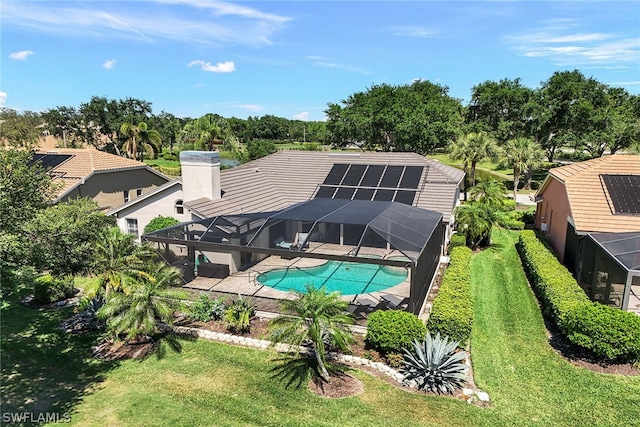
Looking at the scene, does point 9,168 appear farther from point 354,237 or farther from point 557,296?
point 557,296

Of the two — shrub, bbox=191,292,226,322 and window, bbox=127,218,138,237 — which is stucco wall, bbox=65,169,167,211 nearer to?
window, bbox=127,218,138,237

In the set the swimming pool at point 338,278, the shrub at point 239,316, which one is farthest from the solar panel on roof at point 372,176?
the shrub at point 239,316

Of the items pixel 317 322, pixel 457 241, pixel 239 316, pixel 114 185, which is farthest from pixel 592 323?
pixel 114 185

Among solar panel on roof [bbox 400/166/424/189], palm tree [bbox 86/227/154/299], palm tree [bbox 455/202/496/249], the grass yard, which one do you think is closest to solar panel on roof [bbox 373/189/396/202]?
solar panel on roof [bbox 400/166/424/189]

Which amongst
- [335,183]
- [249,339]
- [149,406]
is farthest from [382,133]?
[149,406]

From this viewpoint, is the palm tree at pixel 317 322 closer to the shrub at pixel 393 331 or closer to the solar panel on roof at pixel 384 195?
the shrub at pixel 393 331

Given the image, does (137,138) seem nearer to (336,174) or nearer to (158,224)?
(158,224)
